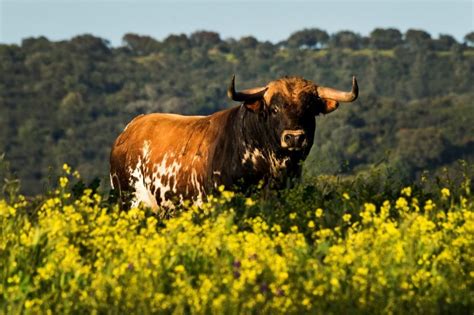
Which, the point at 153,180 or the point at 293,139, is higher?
the point at 293,139

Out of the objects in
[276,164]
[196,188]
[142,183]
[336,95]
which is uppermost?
[336,95]

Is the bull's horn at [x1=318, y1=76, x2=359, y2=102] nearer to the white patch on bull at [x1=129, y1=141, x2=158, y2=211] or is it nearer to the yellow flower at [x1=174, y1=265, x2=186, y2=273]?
the white patch on bull at [x1=129, y1=141, x2=158, y2=211]

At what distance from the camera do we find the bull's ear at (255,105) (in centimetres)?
1446

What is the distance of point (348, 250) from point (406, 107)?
189570 mm

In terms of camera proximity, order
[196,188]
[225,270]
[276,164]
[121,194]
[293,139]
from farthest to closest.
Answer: [121,194] < [196,188] < [276,164] < [293,139] < [225,270]

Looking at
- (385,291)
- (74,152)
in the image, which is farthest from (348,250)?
(74,152)

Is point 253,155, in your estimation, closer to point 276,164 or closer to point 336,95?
point 276,164

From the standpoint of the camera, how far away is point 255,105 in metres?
14.5

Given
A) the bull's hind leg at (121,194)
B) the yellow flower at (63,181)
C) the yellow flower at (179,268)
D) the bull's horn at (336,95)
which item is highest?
the bull's horn at (336,95)

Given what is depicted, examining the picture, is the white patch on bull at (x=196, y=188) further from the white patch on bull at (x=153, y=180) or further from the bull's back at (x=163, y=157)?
the white patch on bull at (x=153, y=180)

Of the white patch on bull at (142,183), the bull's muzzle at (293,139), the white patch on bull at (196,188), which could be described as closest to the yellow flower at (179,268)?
the bull's muzzle at (293,139)

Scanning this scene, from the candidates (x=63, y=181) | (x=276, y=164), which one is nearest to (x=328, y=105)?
(x=276, y=164)

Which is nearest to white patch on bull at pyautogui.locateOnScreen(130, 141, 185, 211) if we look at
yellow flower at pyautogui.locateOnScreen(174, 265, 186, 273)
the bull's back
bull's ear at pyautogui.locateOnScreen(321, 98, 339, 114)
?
the bull's back

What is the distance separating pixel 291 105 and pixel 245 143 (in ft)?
2.58
